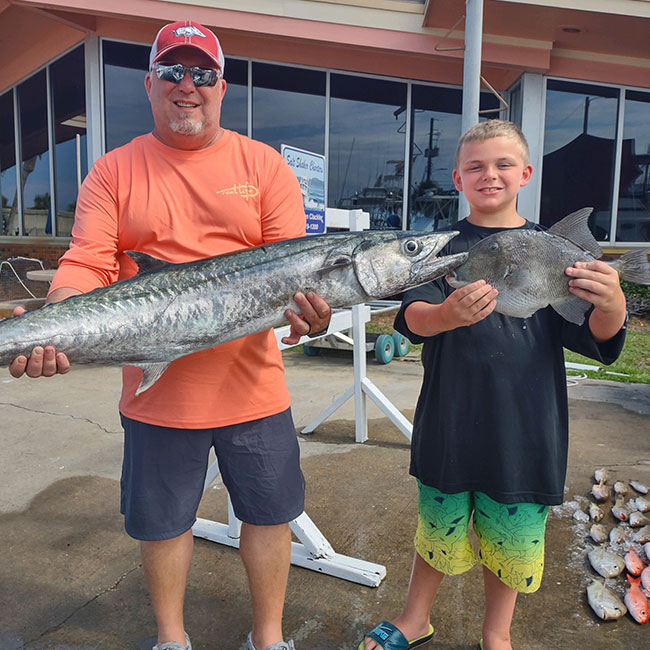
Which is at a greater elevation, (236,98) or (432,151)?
(236,98)

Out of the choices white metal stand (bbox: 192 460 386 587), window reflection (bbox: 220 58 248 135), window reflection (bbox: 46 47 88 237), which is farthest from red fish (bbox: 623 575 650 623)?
window reflection (bbox: 46 47 88 237)

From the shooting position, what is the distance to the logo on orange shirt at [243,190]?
7.03ft

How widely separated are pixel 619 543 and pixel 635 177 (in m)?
9.99

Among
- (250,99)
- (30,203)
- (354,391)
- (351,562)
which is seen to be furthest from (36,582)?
(30,203)

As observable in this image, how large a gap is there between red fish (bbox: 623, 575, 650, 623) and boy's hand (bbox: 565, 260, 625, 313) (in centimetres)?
146

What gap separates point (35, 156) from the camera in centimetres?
1119

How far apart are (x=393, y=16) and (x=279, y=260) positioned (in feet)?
28.8

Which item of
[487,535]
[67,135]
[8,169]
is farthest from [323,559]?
[8,169]

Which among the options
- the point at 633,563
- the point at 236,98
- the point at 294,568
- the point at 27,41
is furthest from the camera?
the point at 27,41

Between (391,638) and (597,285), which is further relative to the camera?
(391,638)

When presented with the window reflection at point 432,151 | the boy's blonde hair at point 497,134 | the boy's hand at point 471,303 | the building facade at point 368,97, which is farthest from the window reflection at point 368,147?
the boy's hand at point 471,303

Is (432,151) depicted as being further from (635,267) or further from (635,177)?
(635,267)

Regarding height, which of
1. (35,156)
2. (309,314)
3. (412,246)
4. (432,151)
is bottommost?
(309,314)

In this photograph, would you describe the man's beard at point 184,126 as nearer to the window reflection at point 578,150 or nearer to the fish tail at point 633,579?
the fish tail at point 633,579
